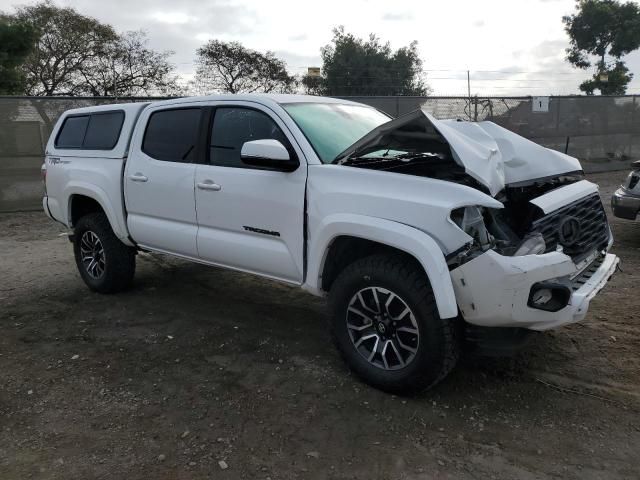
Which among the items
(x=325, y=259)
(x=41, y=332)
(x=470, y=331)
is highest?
(x=325, y=259)

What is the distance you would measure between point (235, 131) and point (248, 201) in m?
0.67

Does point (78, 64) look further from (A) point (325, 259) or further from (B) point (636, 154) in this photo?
(A) point (325, 259)

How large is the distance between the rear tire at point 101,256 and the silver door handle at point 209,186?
162 centimetres

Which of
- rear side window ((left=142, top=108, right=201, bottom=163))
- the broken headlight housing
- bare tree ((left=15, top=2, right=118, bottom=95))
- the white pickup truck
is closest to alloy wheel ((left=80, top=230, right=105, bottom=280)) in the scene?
the white pickup truck

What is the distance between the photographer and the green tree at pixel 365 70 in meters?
30.6

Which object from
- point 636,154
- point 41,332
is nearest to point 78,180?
point 41,332

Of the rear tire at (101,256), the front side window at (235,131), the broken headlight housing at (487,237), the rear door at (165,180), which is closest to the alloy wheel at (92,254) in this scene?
the rear tire at (101,256)

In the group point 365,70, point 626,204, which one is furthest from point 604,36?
point 626,204

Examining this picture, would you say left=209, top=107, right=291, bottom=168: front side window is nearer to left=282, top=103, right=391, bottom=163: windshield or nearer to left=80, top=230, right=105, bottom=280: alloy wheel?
left=282, top=103, right=391, bottom=163: windshield

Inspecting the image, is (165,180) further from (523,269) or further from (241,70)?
(241,70)

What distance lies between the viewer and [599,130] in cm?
1491

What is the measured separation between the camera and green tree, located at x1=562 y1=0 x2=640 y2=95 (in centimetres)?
2688

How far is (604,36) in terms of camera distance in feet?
91.1

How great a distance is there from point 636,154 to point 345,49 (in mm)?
21065
